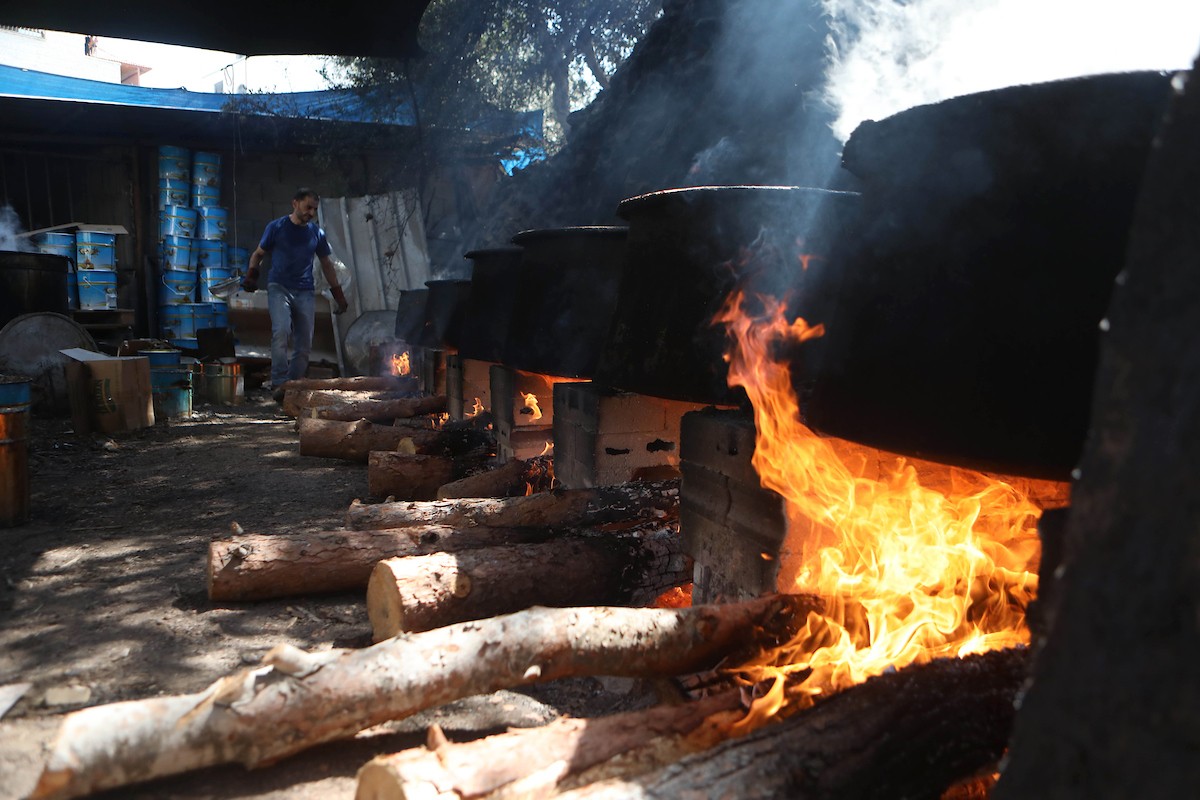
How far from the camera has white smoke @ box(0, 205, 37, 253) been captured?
11703 mm

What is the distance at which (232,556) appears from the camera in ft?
10.4

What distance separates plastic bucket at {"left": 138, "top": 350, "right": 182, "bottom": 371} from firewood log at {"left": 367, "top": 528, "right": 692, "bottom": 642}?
22.0ft

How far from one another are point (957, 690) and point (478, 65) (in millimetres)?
11347

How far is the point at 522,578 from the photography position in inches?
114

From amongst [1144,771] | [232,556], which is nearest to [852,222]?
[1144,771]

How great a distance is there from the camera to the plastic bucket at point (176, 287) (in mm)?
12625

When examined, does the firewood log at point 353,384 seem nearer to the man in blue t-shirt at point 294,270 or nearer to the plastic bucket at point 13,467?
the man in blue t-shirt at point 294,270

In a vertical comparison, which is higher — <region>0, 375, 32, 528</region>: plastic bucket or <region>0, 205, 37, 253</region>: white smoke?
<region>0, 205, 37, 253</region>: white smoke

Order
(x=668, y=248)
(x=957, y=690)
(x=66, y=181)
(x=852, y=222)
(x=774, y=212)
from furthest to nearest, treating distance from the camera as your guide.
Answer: (x=66, y=181)
(x=668, y=248)
(x=774, y=212)
(x=852, y=222)
(x=957, y=690)

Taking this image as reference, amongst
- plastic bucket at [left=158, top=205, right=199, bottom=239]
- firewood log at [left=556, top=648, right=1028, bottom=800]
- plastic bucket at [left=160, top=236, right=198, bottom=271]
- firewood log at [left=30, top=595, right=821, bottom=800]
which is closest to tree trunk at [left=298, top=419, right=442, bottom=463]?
firewood log at [left=30, top=595, right=821, bottom=800]

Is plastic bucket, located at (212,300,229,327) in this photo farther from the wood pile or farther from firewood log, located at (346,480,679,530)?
the wood pile

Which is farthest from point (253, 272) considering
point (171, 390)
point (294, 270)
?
point (171, 390)

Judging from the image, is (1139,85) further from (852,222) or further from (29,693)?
(29,693)

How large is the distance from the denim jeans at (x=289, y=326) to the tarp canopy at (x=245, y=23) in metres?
2.73
